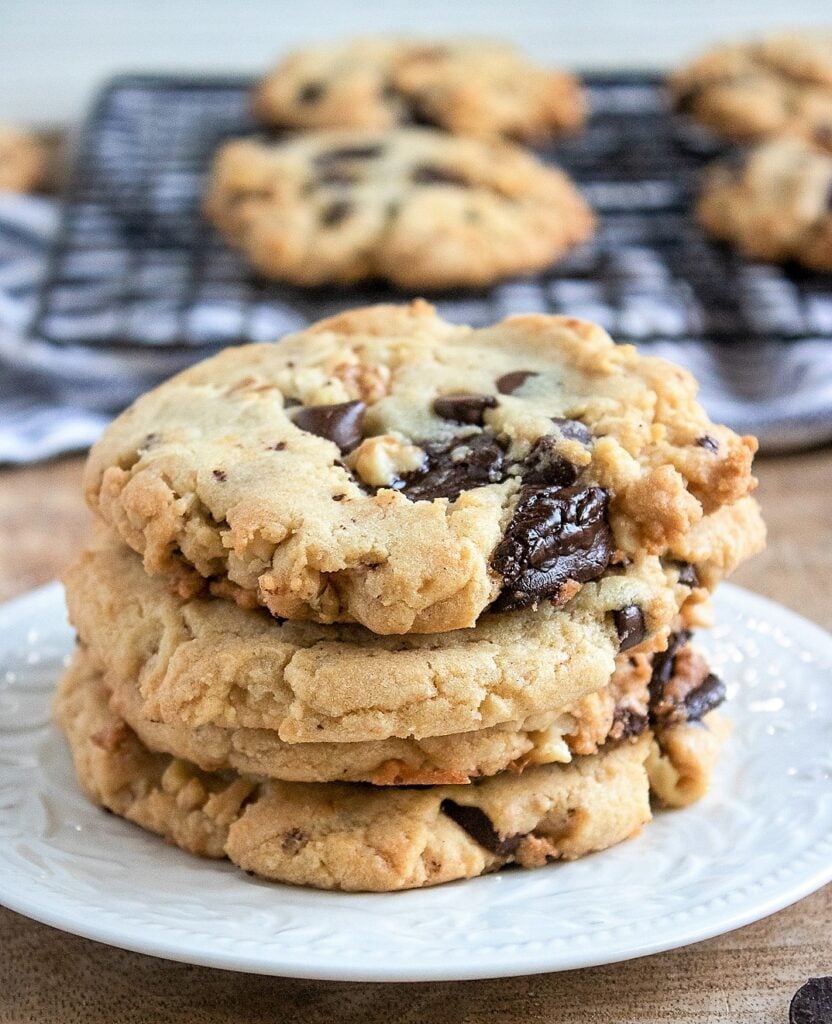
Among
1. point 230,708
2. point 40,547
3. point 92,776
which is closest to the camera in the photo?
point 230,708

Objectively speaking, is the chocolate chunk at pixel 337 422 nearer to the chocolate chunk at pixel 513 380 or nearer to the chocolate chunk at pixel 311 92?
the chocolate chunk at pixel 513 380

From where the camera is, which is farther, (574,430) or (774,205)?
(774,205)

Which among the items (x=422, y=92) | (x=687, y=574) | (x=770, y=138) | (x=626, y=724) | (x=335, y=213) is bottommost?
(x=770, y=138)

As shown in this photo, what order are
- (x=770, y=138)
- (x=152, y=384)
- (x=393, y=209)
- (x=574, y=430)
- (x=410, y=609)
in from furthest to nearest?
(x=770, y=138) < (x=393, y=209) < (x=152, y=384) < (x=574, y=430) < (x=410, y=609)

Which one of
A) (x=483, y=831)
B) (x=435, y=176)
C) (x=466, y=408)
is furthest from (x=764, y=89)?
(x=483, y=831)

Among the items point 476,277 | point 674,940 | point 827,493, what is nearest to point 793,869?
point 674,940

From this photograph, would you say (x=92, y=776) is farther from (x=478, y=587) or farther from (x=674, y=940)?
(x=674, y=940)

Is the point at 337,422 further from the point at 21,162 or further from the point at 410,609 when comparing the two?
the point at 21,162
